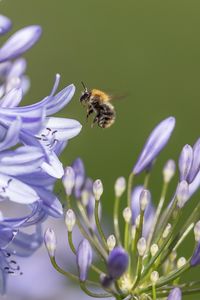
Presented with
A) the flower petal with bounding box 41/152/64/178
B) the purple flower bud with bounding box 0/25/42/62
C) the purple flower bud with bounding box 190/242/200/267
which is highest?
the purple flower bud with bounding box 0/25/42/62

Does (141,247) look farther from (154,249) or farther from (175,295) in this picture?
(175,295)

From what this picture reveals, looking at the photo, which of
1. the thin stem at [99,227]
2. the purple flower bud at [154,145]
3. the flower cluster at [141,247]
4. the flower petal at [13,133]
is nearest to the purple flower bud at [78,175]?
the flower cluster at [141,247]

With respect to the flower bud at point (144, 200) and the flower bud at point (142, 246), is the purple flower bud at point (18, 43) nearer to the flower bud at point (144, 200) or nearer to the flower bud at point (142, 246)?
the flower bud at point (144, 200)

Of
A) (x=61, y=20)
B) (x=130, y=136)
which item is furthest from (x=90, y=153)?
(x=61, y=20)

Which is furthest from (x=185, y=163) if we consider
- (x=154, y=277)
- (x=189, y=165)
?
(x=154, y=277)

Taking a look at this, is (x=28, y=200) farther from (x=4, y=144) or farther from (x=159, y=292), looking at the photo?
(x=159, y=292)

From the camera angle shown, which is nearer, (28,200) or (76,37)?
(28,200)

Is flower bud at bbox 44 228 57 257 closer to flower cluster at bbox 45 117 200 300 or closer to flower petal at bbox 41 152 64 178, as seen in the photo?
flower cluster at bbox 45 117 200 300

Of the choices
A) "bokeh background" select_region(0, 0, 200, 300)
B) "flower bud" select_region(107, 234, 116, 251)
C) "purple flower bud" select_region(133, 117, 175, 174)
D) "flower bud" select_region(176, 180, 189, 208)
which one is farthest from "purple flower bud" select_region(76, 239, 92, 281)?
"bokeh background" select_region(0, 0, 200, 300)
